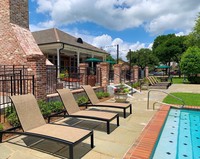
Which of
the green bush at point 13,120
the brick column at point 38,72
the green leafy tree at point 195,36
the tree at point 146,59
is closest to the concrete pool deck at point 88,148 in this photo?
the green bush at point 13,120

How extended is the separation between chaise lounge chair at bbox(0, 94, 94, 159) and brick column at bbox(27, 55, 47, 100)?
1.96 m

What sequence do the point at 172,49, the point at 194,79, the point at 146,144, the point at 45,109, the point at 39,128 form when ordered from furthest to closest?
the point at 172,49 → the point at 194,79 → the point at 45,109 → the point at 39,128 → the point at 146,144

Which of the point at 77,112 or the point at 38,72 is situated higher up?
the point at 38,72

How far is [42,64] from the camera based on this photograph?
6719 millimetres

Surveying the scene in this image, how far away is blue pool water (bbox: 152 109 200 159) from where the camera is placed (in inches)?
156

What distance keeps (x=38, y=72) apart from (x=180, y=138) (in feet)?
17.1

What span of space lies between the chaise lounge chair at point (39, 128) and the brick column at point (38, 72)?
6.43 ft

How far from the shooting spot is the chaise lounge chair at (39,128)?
11.1 ft

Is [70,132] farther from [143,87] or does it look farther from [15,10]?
[143,87]

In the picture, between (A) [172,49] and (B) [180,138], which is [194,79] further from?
(B) [180,138]

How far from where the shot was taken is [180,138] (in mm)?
4945

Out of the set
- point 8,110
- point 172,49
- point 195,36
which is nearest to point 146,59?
point 172,49

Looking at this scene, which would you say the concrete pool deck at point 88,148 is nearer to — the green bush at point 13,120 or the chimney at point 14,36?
the green bush at point 13,120

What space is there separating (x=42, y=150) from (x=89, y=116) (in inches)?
64.3
